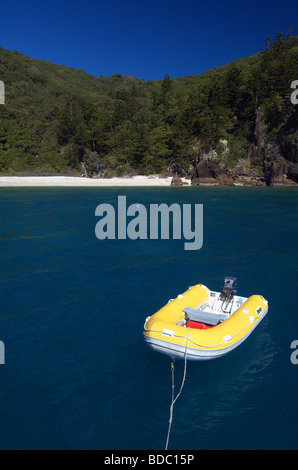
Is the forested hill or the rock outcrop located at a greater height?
the forested hill

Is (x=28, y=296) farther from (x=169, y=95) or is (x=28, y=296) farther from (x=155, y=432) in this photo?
(x=169, y=95)

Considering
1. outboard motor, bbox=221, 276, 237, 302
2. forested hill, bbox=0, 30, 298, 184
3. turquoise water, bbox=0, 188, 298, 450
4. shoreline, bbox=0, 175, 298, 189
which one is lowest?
turquoise water, bbox=0, 188, 298, 450

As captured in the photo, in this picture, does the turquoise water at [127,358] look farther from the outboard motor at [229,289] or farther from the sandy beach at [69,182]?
the sandy beach at [69,182]

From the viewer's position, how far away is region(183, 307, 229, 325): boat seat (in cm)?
901

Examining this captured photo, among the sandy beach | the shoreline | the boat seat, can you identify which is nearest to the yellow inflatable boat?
the boat seat

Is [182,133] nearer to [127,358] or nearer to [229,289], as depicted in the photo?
[229,289]

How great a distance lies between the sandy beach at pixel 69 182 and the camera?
56344 millimetres

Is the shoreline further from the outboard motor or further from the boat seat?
the boat seat

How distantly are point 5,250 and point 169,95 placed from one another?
72.8m

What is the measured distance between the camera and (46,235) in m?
21.3

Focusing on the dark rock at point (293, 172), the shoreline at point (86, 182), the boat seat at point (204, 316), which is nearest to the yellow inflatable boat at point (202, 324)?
the boat seat at point (204, 316)

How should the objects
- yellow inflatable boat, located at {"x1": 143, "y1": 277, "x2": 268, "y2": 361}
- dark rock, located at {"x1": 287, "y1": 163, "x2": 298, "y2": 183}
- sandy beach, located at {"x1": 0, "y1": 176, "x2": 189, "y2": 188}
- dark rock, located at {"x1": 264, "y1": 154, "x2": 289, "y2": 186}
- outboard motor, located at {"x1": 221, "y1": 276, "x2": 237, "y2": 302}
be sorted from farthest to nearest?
sandy beach, located at {"x1": 0, "y1": 176, "x2": 189, "y2": 188}, dark rock, located at {"x1": 264, "y1": 154, "x2": 289, "y2": 186}, dark rock, located at {"x1": 287, "y1": 163, "x2": 298, "y2": 183}, outboard motor, located at {"x1": 221, "y1": 276, "x2": 237, "y2": 302}, yellow inflatable boat, located at {"x1": 143, "y1": 277, "x2": 268, "y2": 361}

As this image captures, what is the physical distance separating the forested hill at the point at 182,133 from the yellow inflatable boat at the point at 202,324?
159ft

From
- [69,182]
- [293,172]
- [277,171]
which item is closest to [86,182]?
[69,182]
